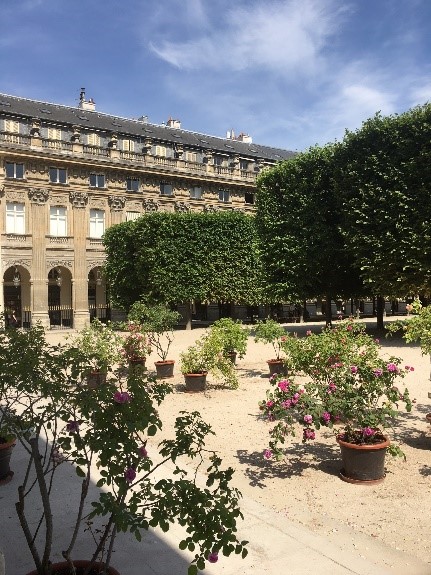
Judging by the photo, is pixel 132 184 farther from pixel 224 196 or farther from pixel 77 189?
pixel 224 196

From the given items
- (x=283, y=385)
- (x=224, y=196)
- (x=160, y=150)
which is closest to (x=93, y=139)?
(x=160, y=150)

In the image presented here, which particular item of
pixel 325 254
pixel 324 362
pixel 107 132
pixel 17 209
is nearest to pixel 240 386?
pixel 324 362

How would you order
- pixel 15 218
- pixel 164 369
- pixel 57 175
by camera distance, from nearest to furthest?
pixel 164 369
pixel 15 218
pixel 57 175

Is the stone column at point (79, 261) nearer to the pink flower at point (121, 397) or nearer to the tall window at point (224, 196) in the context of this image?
the tall window at point (224, 196)

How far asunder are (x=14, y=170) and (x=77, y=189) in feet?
14.3

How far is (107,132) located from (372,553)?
37746 millimetres

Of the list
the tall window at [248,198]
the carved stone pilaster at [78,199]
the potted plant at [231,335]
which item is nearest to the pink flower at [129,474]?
the potted plant at [231,335]

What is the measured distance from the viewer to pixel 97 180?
3644 cm

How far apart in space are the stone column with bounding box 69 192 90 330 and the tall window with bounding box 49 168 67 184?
1149mm

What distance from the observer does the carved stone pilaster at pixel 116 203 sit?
37250 mm

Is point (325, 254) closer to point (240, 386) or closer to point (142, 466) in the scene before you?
point (240, 386)

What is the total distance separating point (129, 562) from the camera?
4207mm

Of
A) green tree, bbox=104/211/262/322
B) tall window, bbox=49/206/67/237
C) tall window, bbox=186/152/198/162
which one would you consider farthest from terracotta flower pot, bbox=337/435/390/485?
tall window, bbox=186/152/198/162

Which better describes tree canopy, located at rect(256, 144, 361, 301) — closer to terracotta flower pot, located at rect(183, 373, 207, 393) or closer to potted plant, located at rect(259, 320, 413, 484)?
terracotta flower pot, located at rect(183, 373, 207, 393)
